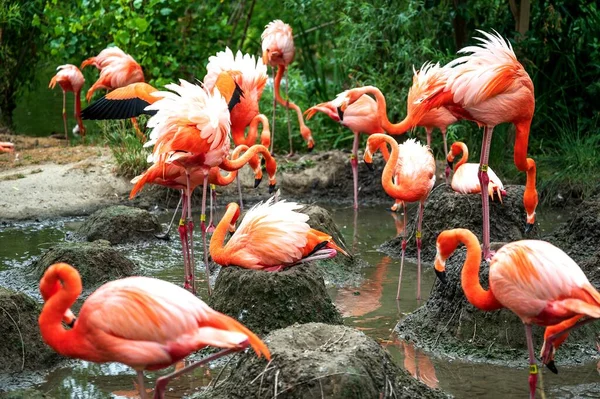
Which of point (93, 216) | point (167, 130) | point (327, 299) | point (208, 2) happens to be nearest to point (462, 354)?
point (327, 299)

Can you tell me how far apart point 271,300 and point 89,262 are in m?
1.88

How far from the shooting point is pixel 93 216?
321 inches

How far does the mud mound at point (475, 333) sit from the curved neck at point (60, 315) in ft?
7.65

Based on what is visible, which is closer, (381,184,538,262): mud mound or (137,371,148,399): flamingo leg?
(137,371,148,399): flamingo leg

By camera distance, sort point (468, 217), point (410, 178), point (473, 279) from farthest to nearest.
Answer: point (468, 217) → point (410, 178) → point (473, 279)

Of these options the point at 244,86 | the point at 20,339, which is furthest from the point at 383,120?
the point at 20,339

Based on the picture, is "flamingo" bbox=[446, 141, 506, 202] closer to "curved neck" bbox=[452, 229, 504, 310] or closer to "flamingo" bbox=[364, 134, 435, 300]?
"flamingo" bbox=[364, 134, 435, 300]

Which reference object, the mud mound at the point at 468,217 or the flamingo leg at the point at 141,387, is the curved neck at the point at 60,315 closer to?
the flamingo leg at the point at 141,387

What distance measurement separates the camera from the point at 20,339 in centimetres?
521

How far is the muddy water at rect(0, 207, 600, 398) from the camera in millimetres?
4895

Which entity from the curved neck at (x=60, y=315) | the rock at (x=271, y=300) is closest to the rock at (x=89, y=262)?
the rock at (x=271, y=300)

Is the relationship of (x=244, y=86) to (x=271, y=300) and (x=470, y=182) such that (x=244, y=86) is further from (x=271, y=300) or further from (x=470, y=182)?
(x=271, y=300)

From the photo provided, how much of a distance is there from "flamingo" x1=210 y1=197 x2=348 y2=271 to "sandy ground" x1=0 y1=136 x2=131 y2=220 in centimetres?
372

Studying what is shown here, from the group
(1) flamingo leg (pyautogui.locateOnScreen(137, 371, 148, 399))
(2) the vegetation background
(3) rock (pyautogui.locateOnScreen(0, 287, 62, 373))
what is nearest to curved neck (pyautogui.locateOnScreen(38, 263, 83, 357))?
(1) flamingo leg (pyautogui.locateOnScreen(137, 371, 148, 399))
